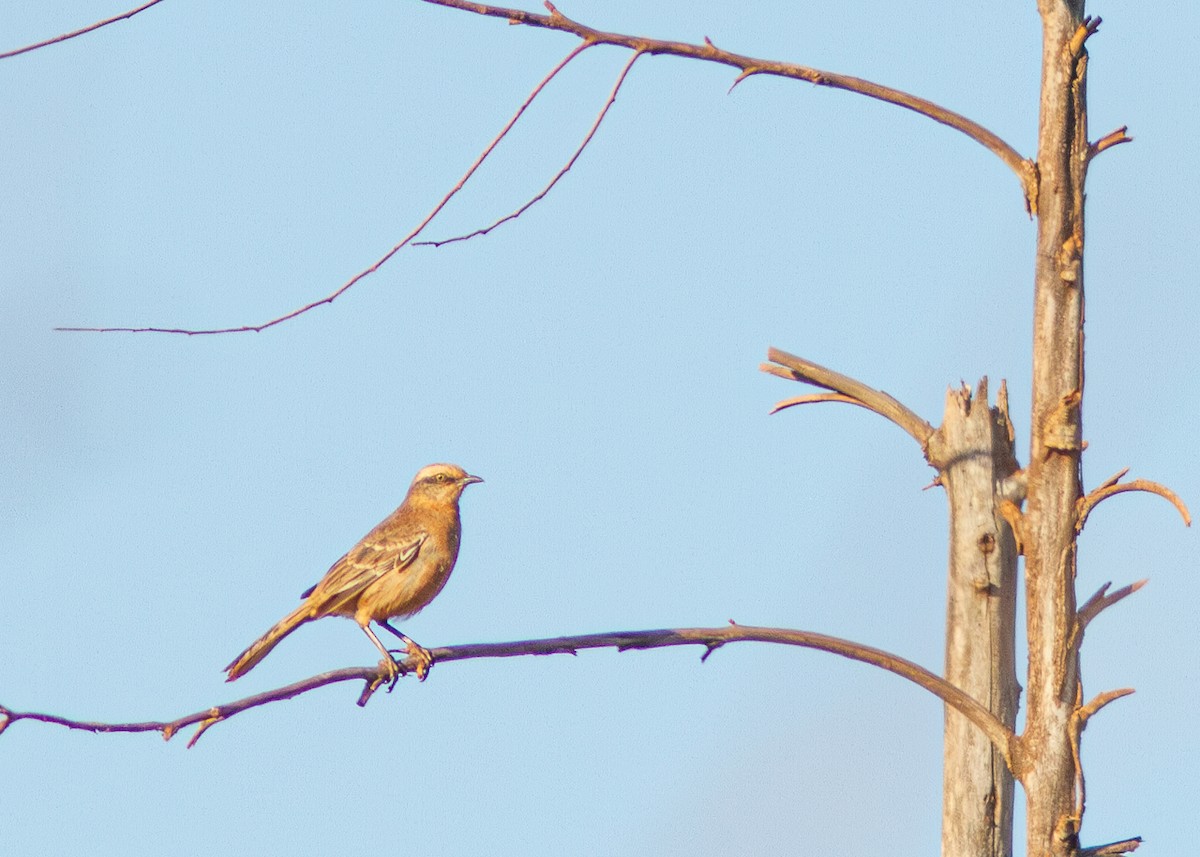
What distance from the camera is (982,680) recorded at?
5789mm

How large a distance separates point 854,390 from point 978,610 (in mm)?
951

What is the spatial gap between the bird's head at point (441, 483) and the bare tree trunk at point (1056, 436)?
473 cm

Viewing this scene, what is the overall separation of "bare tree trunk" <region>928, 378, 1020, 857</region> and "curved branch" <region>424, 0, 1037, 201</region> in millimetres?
1267

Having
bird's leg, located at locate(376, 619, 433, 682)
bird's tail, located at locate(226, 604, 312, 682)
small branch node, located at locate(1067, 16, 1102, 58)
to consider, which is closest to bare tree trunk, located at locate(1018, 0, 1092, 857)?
small branch node, located at locate(1067, 16, 1102, 58)

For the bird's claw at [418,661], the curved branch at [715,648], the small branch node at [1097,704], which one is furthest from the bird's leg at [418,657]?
the small branch node at [1097,704]

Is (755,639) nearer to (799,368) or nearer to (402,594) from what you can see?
(799,368)

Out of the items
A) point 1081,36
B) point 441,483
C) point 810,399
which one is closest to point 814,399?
point 810,399

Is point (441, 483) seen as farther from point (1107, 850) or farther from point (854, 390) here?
point (1107, 850)

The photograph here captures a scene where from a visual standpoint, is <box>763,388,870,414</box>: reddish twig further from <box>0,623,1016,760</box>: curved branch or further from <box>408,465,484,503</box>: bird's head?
<box>408,465,484,503</box>: bird's head

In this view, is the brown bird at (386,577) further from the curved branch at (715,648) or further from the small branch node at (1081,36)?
the small branch node at (1081,36)

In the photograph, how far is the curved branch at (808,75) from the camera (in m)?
5.02

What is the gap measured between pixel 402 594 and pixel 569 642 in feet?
11.5

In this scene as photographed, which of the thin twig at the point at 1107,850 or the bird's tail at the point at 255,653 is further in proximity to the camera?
the bird's tail at the point at 255,653

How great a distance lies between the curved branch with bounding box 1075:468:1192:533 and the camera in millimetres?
4820
